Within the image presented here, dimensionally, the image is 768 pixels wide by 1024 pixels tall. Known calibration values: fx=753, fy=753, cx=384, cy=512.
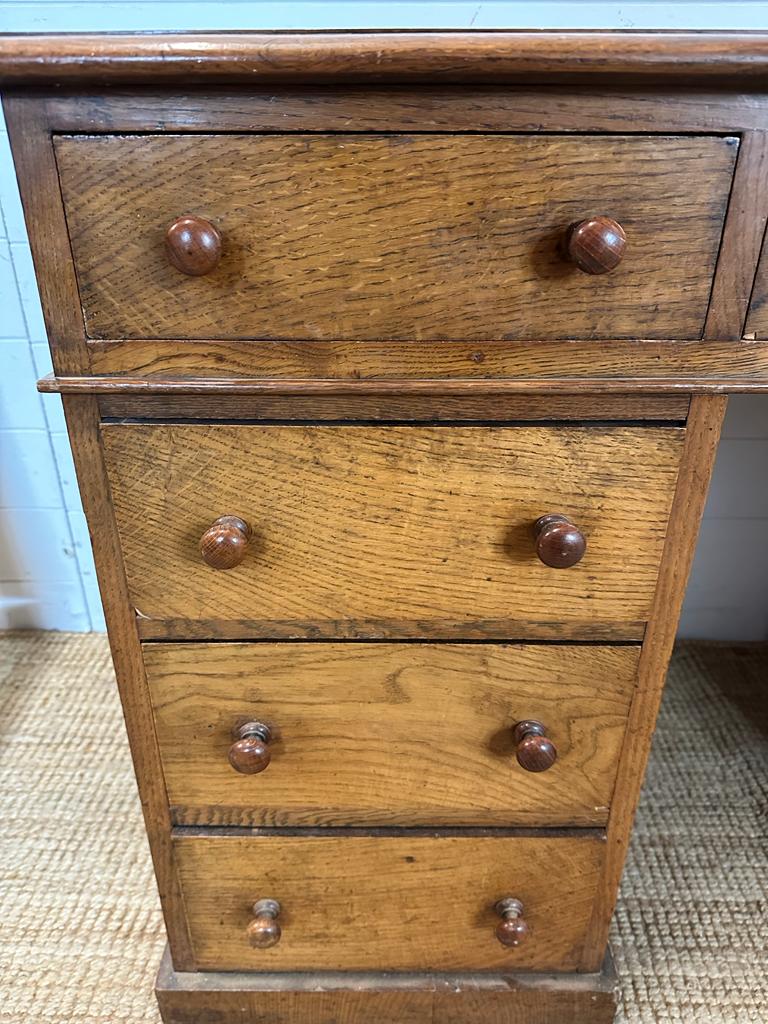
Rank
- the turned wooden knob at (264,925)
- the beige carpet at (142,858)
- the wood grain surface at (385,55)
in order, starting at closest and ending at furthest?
the wood grain surface at (385,55) → the turned wooden knob at (264,925) → the beige carpet at (142,858)

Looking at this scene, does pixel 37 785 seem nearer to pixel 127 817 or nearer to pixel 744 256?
pixel 127 817

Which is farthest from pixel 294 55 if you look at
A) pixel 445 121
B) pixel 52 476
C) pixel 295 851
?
pixel 52 476

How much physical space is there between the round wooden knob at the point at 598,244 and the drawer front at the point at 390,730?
32 cm

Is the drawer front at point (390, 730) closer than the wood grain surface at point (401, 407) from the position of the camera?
No

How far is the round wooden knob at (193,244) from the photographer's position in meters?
0.47

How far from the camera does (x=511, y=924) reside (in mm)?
749

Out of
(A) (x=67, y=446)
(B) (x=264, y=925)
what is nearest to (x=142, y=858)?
(B) (x=264, y=925)

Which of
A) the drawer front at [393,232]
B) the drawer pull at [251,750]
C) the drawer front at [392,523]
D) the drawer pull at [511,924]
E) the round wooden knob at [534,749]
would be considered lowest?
the drawer pull at [511,924]

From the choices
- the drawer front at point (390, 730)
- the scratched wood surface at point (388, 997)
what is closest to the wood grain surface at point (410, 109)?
the drawer front at point (390, 730)

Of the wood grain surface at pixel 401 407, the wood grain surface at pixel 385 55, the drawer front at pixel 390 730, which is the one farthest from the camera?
the drawer front at pixel 390 730

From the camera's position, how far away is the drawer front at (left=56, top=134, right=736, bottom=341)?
473 millimetres

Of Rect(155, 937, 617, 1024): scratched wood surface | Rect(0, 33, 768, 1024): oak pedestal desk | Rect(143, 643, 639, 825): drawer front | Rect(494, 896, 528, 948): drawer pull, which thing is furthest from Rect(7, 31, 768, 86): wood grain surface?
Rect(155, 937, 617, 1024): scratched wood surface

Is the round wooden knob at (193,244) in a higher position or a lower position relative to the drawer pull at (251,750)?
higher

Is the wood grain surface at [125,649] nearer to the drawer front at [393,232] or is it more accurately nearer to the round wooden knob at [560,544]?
the drawer front at [393,232]
